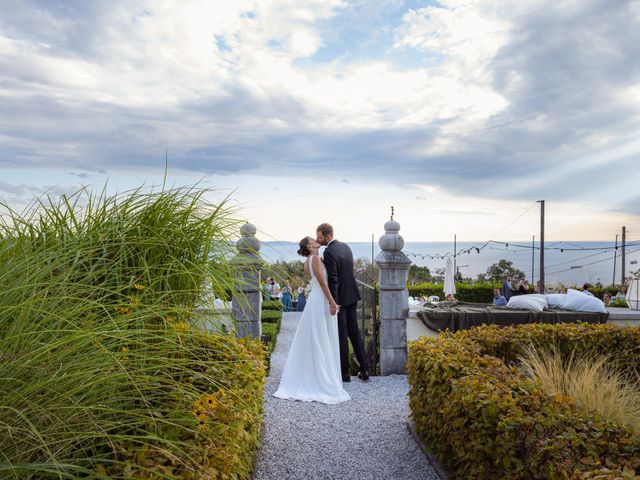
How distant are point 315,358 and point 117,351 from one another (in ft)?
12.5

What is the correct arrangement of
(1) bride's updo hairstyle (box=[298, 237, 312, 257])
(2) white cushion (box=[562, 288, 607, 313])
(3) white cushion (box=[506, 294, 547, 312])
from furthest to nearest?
(2) white cushion (box=[562, 288, 607, 313]) < (3) white cushion (box=[506, 294, 547, 312]) < (1) bride's updo hairstyle (box=[298, 237, 312, 257])

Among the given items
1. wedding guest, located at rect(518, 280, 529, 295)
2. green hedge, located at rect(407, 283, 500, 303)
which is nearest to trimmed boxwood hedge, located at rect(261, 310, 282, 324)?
wedding guest, located at rect(518, 280, 529, 295)

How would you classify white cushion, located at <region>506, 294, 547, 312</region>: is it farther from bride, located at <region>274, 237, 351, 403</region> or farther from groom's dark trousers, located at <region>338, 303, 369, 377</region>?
bride, located at <region>274, 237, 351, 403</region>

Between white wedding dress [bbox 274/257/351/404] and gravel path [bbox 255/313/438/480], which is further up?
white wedding dress [bbox 274/257/351/404]

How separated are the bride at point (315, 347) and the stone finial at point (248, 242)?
61 centimetres

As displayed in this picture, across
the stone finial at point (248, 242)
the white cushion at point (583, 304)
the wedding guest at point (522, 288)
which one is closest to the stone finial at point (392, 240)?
the stone finial at point (248, 242)

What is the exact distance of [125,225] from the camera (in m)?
3.10

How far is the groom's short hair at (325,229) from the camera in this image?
6.31 metres

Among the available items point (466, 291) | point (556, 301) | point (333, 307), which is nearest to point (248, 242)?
point (333, 307)

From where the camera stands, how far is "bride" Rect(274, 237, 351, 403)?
5.87 metres

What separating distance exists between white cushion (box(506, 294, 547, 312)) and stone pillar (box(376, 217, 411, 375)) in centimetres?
232

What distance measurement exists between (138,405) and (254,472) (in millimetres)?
1717

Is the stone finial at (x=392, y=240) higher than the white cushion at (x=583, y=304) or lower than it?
higher

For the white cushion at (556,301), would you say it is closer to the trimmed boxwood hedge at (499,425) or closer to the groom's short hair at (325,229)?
the trimmed boxwood hedge at (499,425)
